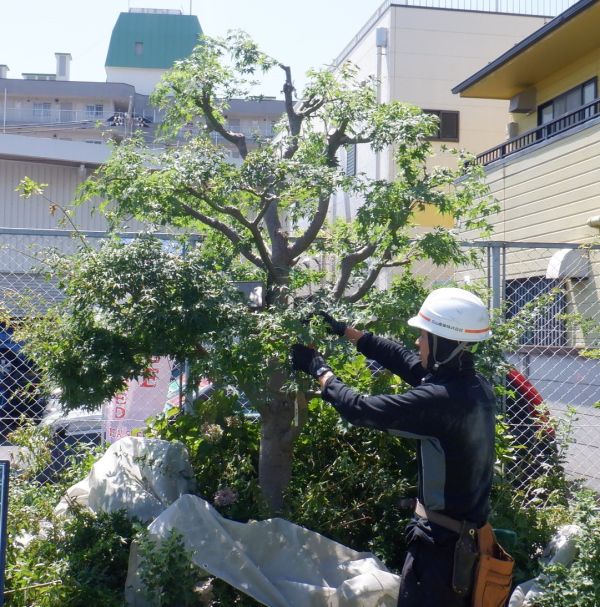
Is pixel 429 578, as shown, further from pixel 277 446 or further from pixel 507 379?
pixel 507 379

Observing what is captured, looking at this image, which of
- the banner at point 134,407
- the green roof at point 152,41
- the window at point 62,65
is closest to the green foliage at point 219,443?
the banner at point 134,407

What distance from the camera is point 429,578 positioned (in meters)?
3.56

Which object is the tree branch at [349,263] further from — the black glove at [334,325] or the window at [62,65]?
the window at [62,65]

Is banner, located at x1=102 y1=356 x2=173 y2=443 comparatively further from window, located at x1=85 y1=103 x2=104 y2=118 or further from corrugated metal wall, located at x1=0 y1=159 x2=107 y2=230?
window, located at x1=85 y1=103 x2=104 y2=118

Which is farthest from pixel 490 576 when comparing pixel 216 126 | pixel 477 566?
pixel 216 126

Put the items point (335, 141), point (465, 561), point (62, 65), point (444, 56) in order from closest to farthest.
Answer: point (465, 561) < point (335, 141) < point (444, 56) < point (62, 65)

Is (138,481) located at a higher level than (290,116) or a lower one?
lower

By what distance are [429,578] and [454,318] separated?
111cm

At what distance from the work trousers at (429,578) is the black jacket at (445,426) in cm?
17

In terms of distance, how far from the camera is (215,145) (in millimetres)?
5191

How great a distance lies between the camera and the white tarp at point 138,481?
4.78 metres

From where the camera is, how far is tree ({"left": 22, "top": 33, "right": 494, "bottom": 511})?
15.2 ft

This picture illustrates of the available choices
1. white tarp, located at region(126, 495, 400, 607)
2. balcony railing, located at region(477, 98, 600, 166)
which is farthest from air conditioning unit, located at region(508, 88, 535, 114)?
white tarp, located at region(126, 495, 400, 607)

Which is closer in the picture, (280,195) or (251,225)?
(280,195)
